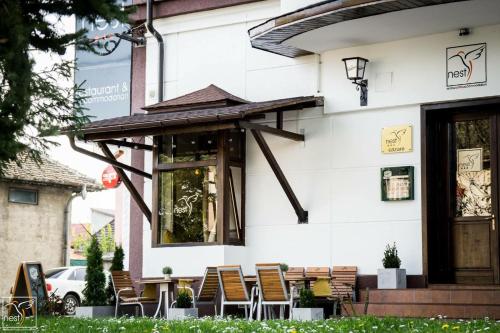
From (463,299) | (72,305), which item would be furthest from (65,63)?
(72,305)

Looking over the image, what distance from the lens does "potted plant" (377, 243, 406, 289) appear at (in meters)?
16.2

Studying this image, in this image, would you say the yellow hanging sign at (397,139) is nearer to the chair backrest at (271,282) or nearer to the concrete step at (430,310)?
the concrete step at (430,310)

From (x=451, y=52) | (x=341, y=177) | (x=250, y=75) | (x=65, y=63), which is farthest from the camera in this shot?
(x=250, y=75)

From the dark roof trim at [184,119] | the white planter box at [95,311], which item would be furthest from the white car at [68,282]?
the dark roof trim at [184,119]

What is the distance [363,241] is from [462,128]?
2.43 meters

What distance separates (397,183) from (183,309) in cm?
396

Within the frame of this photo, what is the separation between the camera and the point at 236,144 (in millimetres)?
18719

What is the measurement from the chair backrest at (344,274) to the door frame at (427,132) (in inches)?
48.4

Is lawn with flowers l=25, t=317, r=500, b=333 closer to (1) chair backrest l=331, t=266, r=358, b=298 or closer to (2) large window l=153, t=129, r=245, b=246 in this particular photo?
(1) chair backrest l=331, t=266, r=358, b=298

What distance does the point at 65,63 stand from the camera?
1091 centimetres

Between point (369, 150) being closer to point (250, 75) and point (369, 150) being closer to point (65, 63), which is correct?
point (250, 75)

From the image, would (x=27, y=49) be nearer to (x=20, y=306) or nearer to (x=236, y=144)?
(x=236, y=144)

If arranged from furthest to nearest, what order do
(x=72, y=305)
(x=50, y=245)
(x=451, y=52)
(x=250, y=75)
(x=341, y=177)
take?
(x=50, y=245) < (x=72, y=305) < (x=250, y=75) < (x=341, y=177) < (x=451, y=52)

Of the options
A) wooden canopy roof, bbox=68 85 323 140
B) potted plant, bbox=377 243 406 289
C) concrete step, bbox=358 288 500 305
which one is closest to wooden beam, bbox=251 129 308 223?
wooden canopy roof, bbox=68 85 323 140
